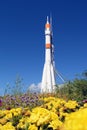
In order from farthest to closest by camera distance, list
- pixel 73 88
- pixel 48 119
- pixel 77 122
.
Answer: pixel 73 88 < pixel 48 119 < pixel 77 122

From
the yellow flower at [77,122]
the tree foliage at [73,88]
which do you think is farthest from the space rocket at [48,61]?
the yellow flower at [77,122]

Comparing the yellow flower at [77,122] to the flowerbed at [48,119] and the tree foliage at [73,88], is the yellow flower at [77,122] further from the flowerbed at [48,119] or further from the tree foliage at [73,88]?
the tree foliage at [73,88]

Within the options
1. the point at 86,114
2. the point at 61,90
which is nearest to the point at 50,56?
the point at 61,90

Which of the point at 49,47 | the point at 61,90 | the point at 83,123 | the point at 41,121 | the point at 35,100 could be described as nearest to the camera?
the point at 83,123

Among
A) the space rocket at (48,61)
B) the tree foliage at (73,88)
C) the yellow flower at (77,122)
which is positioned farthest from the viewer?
the space rocket at (48,61)

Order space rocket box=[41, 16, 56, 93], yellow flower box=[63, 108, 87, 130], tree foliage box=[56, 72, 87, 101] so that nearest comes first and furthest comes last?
1. yellow flower box=[63, 108, 87, 130]
2. tree foliage box=[56, 72, 87, 101]
3. space rocket box=[41, 16, 56, 93]

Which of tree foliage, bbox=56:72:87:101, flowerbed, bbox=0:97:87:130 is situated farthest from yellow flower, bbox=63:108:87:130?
tree foliage, bbox=56:72:87:101

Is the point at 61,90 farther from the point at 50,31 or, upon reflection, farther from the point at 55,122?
the point at 50,31

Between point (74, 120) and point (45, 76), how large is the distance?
1887 inches

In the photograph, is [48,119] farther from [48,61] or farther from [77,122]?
[48,61]

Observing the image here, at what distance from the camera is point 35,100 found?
10.6 metres

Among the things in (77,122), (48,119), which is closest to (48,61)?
(48,119)

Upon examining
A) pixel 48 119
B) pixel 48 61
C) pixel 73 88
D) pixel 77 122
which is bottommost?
pixel 77 122

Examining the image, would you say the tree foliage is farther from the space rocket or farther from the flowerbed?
the space rocket
